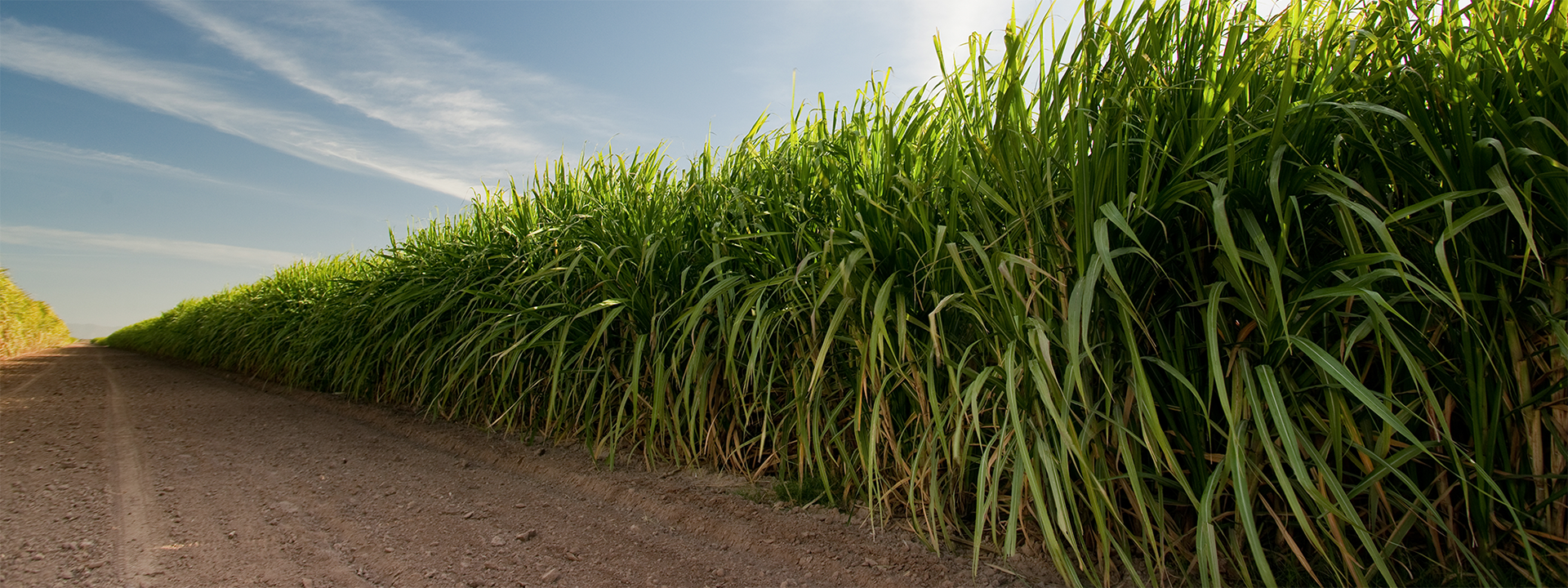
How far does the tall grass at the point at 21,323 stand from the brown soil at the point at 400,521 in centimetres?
937

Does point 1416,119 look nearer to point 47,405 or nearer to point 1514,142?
point 1514,142

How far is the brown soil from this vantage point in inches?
62.1

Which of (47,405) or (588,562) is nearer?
(588,562)

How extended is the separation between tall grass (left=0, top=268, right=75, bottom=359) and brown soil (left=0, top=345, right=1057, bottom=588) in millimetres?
9369

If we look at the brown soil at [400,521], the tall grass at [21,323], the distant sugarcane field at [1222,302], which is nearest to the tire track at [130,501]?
the brown soil at [400,521]

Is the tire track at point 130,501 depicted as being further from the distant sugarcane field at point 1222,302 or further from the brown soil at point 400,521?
the distant sugarcane field at point 1222,302

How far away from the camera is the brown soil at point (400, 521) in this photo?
1.58 metres

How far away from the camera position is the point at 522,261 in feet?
9.96

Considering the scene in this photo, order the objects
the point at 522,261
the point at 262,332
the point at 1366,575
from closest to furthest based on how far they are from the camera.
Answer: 1. the point at 1366,575
2. the point at 522,261
3. the point at 262,332

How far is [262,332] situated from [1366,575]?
732 cm

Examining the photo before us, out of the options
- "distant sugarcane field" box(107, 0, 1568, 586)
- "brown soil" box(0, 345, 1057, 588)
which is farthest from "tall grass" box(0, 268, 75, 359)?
"distant sugarcane field" box(107, 0, 1568, 586)

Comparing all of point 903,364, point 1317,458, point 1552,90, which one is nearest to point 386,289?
point 903,364

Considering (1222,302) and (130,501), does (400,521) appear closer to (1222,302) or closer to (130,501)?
(130,501)

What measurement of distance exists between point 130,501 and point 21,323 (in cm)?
1246
